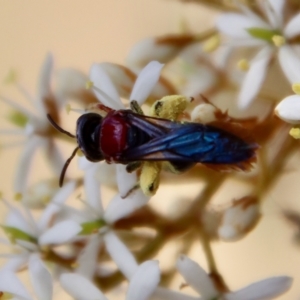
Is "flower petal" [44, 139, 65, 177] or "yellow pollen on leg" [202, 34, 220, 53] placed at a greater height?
"yellow pollen on leg" [202, 34, 220, 53]

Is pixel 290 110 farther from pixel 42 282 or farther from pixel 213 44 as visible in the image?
pixel 42 282

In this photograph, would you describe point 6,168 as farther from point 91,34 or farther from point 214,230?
point 214,230

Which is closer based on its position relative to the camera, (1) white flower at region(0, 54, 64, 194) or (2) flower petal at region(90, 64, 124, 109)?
(2) flower petal at region(90, 64, 124, 109)

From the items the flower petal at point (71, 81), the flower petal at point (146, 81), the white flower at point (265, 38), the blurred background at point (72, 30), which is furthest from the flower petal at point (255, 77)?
the blurred background at point (72, 30)

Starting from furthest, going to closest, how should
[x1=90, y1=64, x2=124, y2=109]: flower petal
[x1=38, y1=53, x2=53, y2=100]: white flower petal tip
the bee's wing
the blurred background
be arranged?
the blurred background
[x1=38, y1=53, x2=53, y2=100]: white flower petal tip
[x1=90, y1=64, x2=124, y2=109]: flower petal
the bee's wing

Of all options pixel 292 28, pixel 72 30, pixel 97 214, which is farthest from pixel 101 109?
pixel 72 30

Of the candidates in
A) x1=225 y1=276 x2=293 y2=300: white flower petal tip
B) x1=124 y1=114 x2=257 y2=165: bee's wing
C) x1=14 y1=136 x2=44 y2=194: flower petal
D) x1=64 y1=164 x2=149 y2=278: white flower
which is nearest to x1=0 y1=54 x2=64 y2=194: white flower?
x1=14 y1=136 x2=44 y2=194: flower petal

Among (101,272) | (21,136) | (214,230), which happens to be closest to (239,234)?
(214,230)

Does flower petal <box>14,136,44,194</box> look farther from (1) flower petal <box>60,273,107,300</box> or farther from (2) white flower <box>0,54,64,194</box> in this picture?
(1) flower petal <box>60,273,107,300</box>
